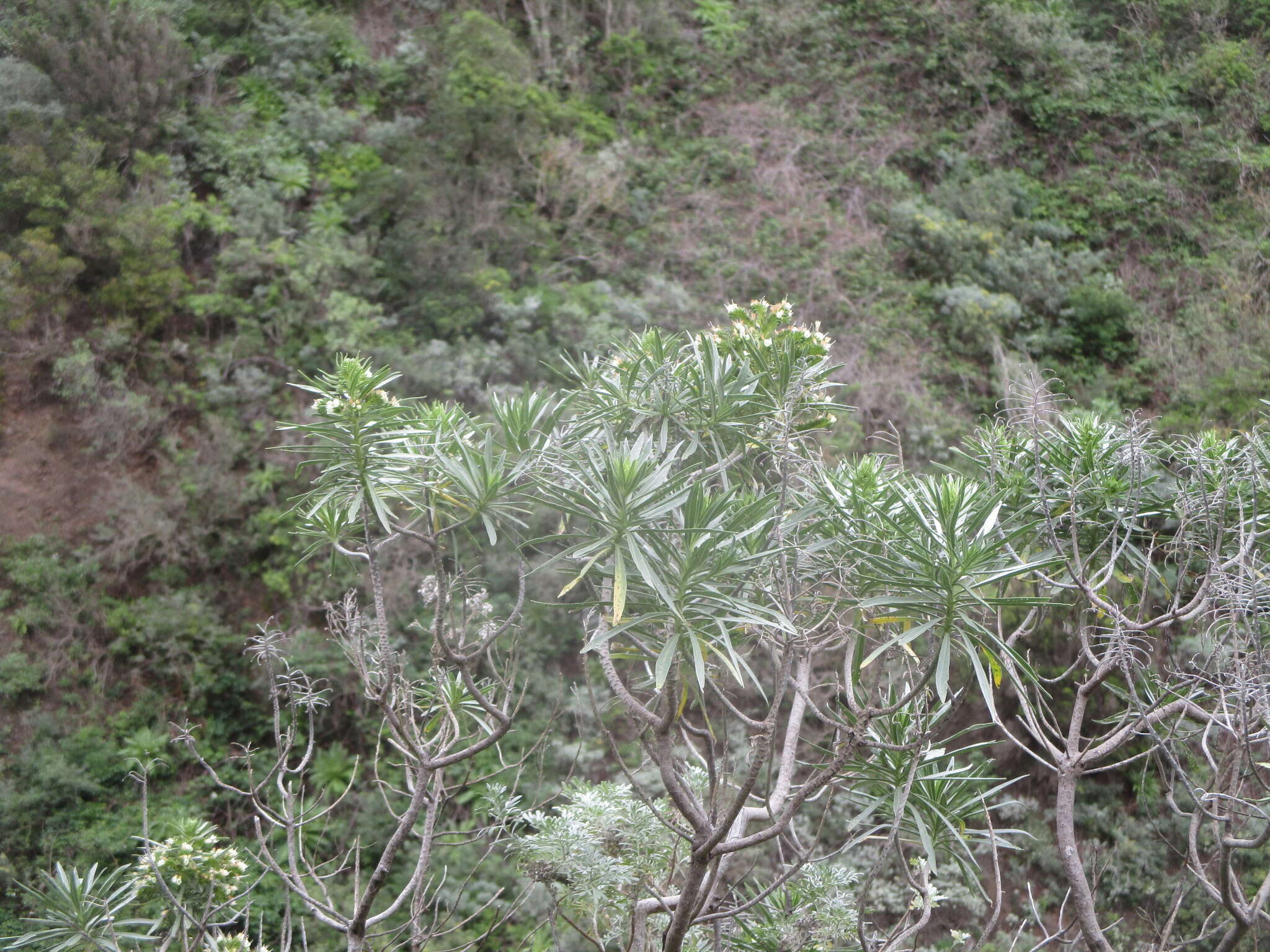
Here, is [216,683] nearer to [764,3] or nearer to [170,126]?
[170,126]

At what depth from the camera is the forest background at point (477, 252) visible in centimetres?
649

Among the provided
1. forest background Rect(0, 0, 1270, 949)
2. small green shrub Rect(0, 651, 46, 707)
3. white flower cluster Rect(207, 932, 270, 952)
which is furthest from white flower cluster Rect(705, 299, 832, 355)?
small green shrub Rect(0, 651, 46, 707)

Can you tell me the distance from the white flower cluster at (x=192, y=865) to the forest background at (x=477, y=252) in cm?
343

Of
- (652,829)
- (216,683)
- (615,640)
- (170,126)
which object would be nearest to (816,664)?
(652,829)

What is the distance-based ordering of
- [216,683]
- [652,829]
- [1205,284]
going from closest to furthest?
1. [652,829]
2. [216,683]
3. [1205,284]

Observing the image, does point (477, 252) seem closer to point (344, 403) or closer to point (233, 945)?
point (344, 403)

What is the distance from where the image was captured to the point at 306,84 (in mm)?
9727

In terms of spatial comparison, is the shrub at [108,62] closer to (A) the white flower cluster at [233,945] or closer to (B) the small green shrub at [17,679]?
(B) the small green shrub at [17,679]

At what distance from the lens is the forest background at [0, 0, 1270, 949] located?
6492 millimetres

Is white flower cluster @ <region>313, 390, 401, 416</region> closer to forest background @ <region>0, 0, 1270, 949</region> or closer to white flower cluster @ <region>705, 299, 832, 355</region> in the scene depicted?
white flower cluster @ <region>705, 299, 832, 355</region>

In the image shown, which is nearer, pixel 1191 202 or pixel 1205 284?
pixel 1205 284

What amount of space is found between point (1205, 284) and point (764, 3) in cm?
662

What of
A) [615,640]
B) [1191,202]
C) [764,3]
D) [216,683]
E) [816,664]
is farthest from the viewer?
[764,3]

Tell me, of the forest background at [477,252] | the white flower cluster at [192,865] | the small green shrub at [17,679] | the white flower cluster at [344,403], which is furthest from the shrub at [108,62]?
the white flower cluster at [192,865]
